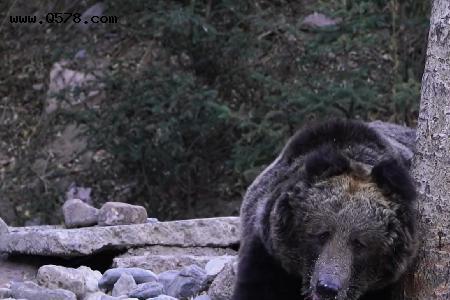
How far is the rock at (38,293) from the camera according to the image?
540 centimetres

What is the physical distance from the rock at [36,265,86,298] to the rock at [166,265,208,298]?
0.52 meters

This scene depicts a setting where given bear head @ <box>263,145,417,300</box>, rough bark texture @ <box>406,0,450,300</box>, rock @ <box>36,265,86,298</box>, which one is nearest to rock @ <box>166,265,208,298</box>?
rock @ <box>36,265,86,298</box>

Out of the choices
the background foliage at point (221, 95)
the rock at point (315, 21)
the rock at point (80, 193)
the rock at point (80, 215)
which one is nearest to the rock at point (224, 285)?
the rock at point (80, 215)

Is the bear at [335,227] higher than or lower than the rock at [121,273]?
higher

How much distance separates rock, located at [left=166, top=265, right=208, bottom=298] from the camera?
5766 millimetres

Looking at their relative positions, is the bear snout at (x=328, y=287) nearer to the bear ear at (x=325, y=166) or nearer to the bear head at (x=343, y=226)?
the bear head at (x=343, y=226)

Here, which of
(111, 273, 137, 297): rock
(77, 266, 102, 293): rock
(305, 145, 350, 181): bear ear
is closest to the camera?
(305, 145, 350, 181): bear ear

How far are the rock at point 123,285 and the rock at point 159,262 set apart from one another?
454 millimetres

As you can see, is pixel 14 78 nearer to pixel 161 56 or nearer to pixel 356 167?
pixel 161 56

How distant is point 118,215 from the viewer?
7121 mm

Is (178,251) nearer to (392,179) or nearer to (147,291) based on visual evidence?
(147,291)

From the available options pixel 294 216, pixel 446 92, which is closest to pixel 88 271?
pixel 294 216

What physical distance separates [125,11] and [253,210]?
653 cm

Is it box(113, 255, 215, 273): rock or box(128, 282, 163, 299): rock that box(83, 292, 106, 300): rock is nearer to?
box(128, 282, 163, 299): rock
